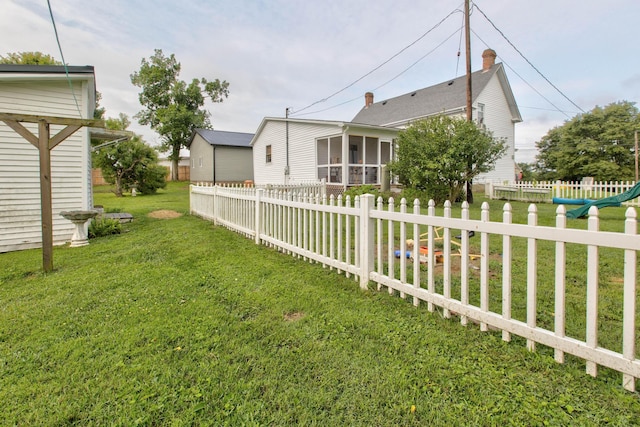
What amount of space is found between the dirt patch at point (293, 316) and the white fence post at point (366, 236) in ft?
2.97

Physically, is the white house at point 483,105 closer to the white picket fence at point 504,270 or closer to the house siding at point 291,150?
the house siding at point 291,150

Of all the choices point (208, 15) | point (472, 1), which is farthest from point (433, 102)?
point (208, 15)

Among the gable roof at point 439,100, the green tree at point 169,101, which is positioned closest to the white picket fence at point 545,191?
the gable roof at point 439,100

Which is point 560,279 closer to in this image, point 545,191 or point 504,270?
point 504,270

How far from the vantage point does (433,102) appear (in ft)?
65.0

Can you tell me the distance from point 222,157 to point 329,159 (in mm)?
13521

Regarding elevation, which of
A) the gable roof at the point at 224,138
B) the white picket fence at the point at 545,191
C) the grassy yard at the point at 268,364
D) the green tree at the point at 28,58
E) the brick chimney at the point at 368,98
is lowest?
the grassy yard at the point at 268,364

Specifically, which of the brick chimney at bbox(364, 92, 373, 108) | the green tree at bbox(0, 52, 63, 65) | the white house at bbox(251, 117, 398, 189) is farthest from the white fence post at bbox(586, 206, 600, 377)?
the green tree at bbox(0, 52, 63, 65)

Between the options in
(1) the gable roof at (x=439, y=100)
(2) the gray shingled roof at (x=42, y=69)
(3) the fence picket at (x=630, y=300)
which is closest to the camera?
(3) the fence picket at (x=630, y=300)

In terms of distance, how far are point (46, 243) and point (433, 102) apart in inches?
788

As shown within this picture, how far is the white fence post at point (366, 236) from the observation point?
3613 millimetres

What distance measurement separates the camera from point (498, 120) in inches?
806

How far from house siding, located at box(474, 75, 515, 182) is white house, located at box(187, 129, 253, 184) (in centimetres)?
1681

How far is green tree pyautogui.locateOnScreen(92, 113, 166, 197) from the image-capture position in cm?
1872
